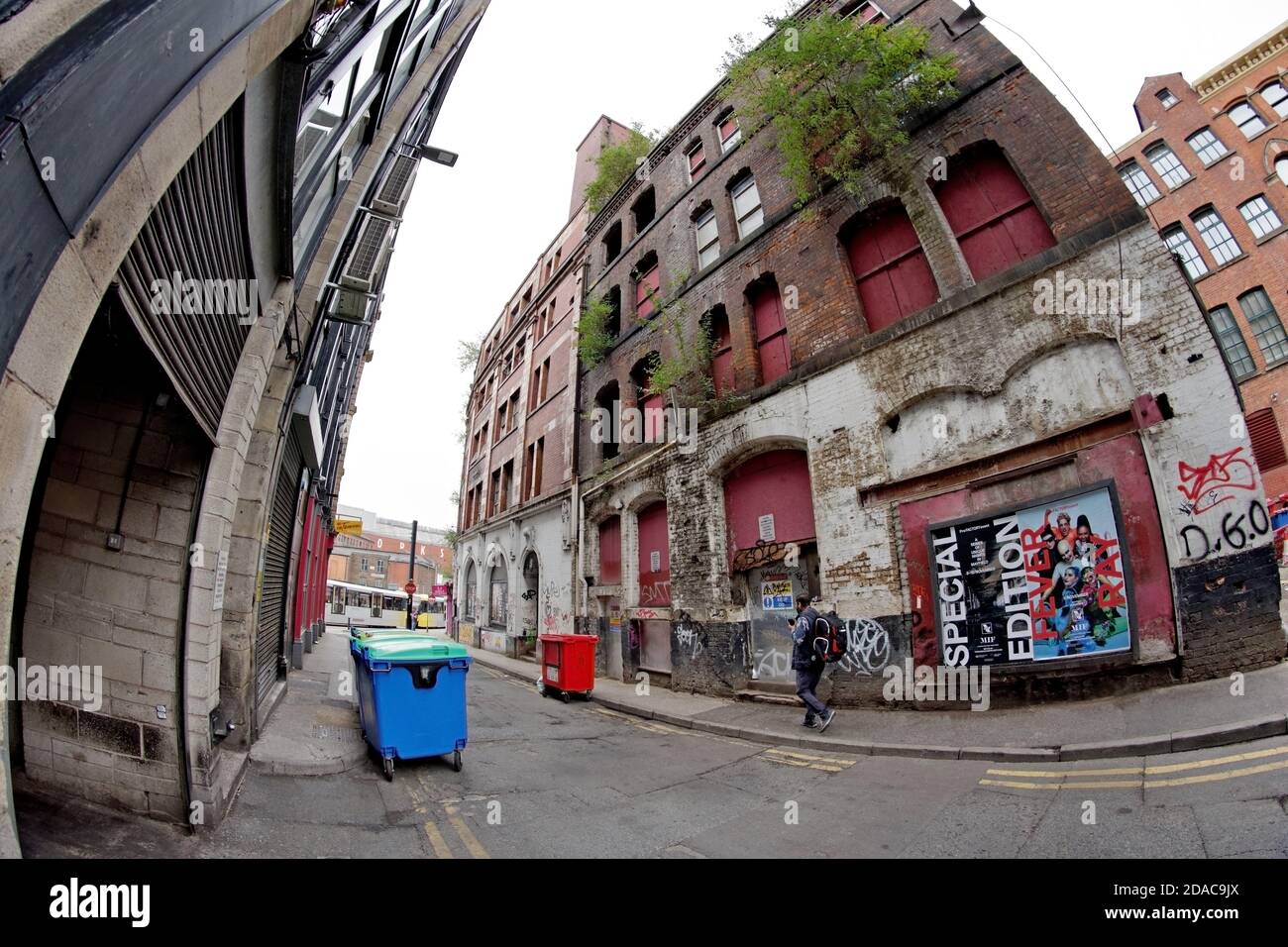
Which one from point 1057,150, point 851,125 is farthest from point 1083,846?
point 851,125

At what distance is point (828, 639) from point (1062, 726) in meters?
2.54

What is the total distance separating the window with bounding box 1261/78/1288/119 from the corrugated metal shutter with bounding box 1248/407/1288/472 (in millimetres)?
13638

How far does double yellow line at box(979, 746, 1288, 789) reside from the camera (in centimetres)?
380

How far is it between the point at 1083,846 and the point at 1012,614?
4202 mm

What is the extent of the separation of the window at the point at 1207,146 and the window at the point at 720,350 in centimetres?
2612

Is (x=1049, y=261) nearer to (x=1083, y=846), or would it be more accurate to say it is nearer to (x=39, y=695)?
(x=1083, y=846)

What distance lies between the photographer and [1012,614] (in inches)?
267

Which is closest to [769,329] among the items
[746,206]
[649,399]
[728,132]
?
[746,206]

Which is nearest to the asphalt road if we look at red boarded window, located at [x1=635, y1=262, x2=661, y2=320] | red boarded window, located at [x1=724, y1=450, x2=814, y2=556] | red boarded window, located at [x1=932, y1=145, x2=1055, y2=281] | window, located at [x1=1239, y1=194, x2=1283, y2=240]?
red boarded window, located at [x1=724, y1=450, x2=814, y2=556]

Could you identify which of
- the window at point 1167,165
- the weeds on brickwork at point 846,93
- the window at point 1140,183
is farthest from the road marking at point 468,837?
the window at point 1167,165

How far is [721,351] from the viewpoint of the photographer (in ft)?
40.4

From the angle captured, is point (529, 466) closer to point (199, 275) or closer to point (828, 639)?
point (828, 639)

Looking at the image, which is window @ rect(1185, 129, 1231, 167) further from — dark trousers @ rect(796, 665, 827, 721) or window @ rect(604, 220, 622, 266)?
dark trousers @ rect(796, 665, 827, 721)

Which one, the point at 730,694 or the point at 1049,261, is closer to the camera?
the point at 1049,261
